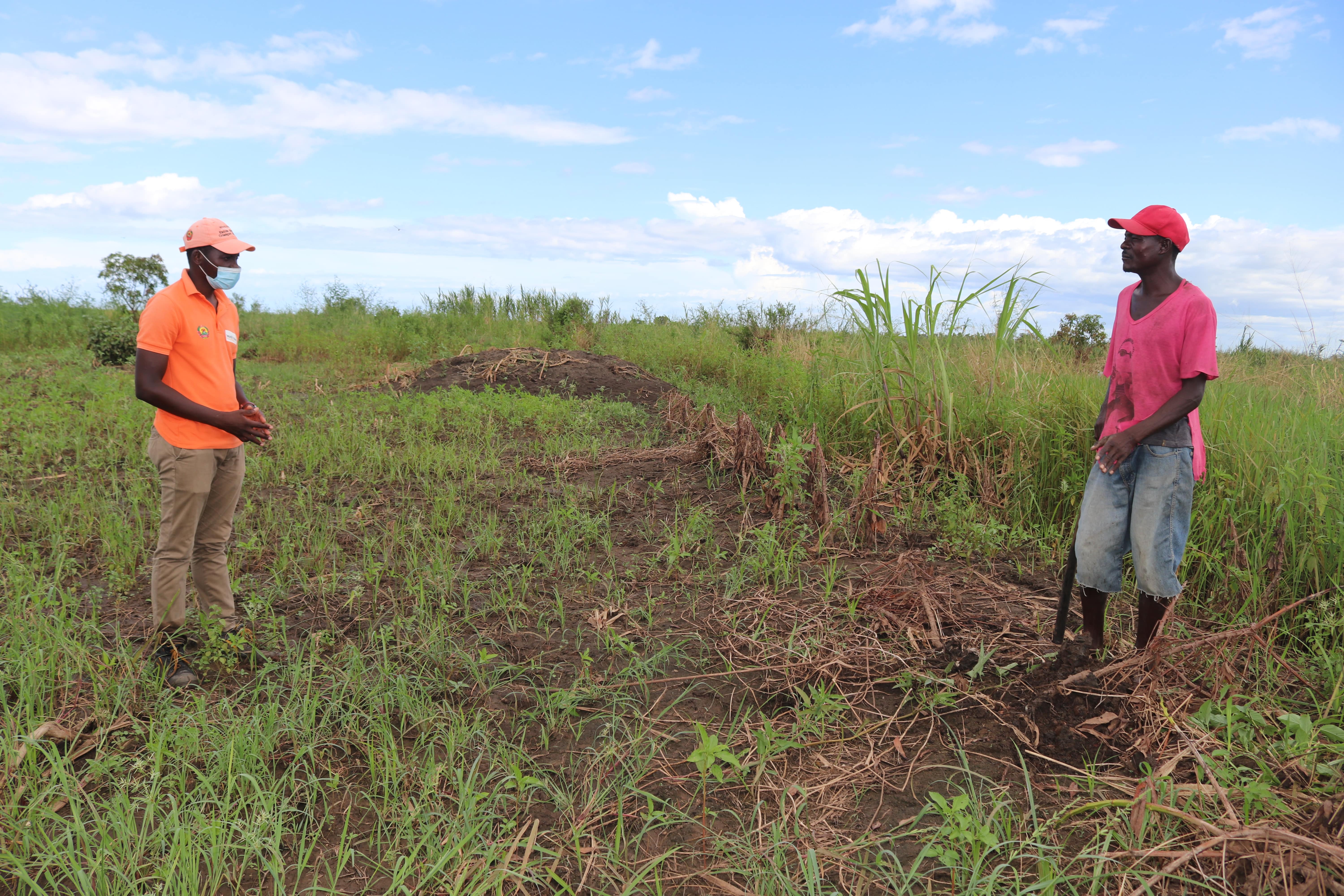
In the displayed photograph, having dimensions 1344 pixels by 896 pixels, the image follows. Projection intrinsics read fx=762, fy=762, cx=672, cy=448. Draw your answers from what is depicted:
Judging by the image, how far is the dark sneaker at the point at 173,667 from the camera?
3.19 metres

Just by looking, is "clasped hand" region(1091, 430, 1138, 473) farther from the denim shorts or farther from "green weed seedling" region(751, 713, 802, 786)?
"green weed seedling" region(751, 713, 802, 786)

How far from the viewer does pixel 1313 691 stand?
10.2 feet

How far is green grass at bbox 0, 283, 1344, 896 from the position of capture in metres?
2.30

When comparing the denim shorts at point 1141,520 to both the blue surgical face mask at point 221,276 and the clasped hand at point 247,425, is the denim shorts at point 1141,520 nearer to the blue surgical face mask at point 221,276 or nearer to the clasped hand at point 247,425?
the clasped hand at point 247,425

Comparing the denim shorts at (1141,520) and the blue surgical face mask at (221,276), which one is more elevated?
the blue surgical face mask at (221,276)

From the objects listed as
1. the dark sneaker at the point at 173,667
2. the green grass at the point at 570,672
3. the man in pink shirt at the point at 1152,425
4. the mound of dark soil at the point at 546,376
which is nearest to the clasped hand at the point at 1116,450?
the man in pink shirt at the point at 1152,425

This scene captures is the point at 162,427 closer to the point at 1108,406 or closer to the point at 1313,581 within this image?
the point at 1108,406

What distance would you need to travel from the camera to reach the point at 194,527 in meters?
3.35

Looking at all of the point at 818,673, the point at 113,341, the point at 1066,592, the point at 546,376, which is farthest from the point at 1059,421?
the point at 113,341

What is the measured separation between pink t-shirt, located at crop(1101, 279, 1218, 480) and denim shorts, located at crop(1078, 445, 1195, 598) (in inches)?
6.0

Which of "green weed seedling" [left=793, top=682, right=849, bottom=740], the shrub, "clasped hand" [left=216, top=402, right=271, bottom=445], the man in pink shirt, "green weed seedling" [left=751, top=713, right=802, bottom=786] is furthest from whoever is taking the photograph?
the shrub

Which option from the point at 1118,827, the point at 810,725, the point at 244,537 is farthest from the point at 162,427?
the point at 1118,827

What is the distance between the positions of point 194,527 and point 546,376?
7160 millimetres

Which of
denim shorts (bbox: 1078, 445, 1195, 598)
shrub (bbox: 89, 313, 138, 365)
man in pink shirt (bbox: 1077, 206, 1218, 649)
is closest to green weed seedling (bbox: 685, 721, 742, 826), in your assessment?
man in pink shirt (bbox: 1077, 206, 1218, 649)
